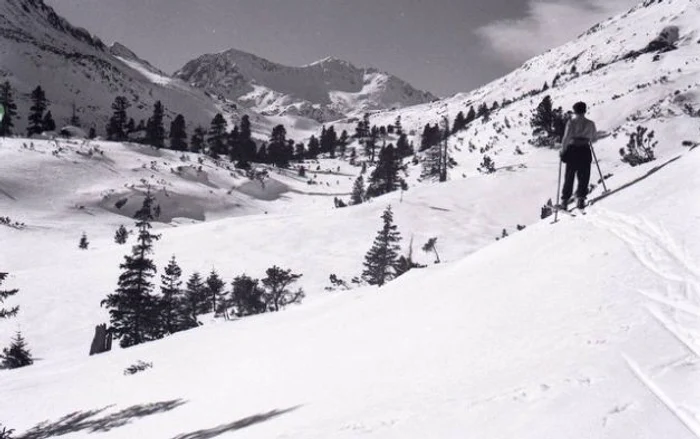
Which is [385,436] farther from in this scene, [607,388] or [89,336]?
[89,336]

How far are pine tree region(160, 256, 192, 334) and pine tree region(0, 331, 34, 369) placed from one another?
6.95 m

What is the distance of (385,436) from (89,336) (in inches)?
982

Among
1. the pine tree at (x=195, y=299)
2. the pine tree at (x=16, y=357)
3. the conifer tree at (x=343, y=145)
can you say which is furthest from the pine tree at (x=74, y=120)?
the pine tree at (x=16, y=357)

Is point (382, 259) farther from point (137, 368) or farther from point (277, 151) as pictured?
point (277, 151)

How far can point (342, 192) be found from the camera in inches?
2566

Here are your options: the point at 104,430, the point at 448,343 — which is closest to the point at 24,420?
the point at 104,430

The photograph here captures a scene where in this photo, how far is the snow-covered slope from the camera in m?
97.4

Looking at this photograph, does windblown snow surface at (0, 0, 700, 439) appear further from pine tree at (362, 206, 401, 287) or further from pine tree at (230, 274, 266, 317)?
pine tree at (230, 274, 266, 317)

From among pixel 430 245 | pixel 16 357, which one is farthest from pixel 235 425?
pixel 430 245

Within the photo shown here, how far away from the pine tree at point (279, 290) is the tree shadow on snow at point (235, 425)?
20.3 m

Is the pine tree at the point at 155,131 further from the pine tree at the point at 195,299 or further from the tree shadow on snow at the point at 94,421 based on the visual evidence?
the tree shadow on snow at the point at 94,421

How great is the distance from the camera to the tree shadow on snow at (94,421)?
802 centimetres

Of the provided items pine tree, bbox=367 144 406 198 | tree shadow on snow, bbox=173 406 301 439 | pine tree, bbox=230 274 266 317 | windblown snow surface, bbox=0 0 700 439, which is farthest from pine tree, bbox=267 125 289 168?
tree shadow on snow, bbox=173 406 301 439

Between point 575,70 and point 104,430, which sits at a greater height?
point 575,70
